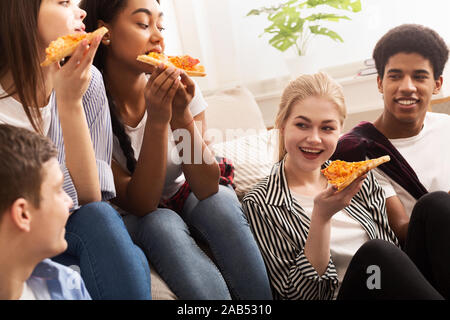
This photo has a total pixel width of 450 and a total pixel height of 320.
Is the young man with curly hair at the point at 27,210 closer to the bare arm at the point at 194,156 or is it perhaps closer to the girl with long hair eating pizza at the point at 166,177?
the girl with long hair eating pizza at the point at 166,177

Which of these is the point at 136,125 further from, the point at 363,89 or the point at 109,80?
the point at 363,89

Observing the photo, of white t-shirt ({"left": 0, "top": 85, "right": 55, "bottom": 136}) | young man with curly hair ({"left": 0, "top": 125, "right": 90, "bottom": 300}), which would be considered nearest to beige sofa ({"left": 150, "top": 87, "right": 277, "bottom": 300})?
young man with curly hair ({"left": 0, "top": 125, "right": 90, "bottom": 300})

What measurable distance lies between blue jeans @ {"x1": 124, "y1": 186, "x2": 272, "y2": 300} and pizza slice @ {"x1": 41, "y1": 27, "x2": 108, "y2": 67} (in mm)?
549

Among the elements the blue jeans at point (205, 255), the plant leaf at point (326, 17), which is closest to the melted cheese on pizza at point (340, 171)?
the blue jeans at point (205, 255)

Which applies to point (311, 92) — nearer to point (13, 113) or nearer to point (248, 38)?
point (13, 113)

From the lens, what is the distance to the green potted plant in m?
3.63

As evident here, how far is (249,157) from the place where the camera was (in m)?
2.42

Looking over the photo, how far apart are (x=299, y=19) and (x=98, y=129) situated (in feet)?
8.10

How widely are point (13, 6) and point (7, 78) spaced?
20cm

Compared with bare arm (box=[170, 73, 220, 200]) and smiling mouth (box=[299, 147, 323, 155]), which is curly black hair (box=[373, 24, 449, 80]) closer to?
smiling mouth (box=[299, 147, 323, 155])

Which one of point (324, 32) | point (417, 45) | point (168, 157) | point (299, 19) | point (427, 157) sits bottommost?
point (427, 157)

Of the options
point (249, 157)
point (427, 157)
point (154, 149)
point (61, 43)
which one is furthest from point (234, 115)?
point (61, 43)

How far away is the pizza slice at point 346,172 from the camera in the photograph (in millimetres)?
1455
